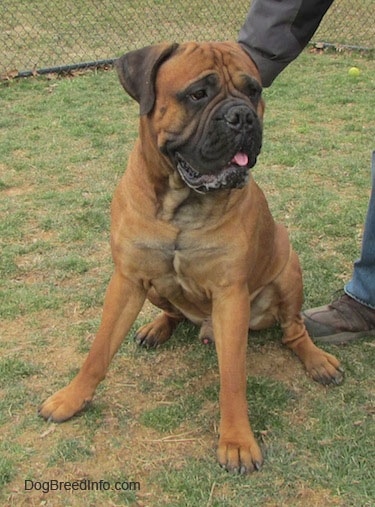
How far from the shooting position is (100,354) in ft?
9.73

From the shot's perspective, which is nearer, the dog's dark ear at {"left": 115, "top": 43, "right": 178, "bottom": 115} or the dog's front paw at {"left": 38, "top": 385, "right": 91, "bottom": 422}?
the dog's dark ear at {"left": 115, "top": 43, "right": 178, "bottom": 115}

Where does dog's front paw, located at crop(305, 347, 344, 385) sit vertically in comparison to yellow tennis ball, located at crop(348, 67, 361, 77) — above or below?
above

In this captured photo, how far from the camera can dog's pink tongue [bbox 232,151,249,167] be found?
2557mm

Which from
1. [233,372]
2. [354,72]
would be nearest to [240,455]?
[233,372]

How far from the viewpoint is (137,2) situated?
1223 cm

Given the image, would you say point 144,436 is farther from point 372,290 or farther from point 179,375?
point 372,290

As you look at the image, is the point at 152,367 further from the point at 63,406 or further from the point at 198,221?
the point at 198,221

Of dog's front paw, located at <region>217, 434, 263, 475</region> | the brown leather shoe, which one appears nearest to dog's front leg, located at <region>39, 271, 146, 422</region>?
dog's front paw, located at <region>217, 434, 263, 475</region>

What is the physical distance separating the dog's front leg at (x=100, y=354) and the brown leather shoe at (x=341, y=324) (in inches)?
42.7

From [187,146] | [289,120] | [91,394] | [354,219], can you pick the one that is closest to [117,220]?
[187,146]

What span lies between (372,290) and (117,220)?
149 centimetres

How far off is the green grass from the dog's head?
105 cm

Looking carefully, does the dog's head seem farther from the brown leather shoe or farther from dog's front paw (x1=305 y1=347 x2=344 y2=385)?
the brown leather shoe

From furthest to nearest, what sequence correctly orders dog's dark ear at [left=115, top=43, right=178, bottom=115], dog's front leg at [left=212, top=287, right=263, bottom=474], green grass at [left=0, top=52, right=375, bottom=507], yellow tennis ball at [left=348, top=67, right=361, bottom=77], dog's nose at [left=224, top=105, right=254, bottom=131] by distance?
yellow tennis ball at [left=348, top=67, right=361, bottom=77] → dog's front leg at [left=212, top=287, right=263, bottom=474] → green grass at [left=0, top=52, right=375, bottom=507] → dog's dark ear at [left=115, top=43, right=178, bottom=115] → dog's nose at [left=224, top=105, right=254, bottom=131]
